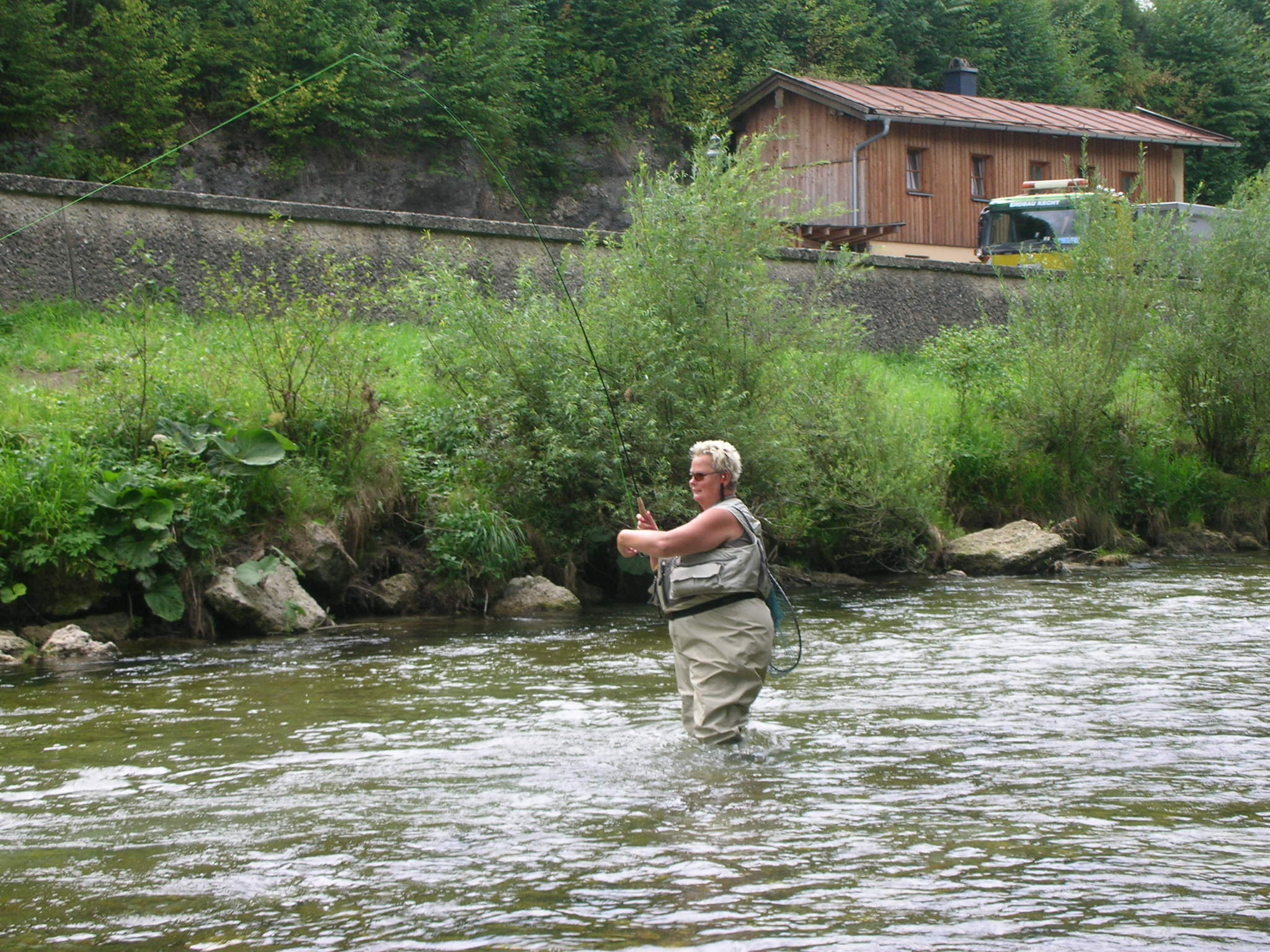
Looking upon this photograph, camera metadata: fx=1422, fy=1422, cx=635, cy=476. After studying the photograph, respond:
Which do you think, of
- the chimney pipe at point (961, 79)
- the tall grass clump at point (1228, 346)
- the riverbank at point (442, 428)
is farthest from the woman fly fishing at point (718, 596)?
the chimney pipe at point (961, 79)

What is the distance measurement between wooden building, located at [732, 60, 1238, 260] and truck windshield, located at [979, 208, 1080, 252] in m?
2.76

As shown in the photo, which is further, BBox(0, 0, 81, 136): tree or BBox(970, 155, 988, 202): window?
BBox(970, 155, 988, 202): window

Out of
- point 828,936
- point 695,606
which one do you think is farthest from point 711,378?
point 828,936

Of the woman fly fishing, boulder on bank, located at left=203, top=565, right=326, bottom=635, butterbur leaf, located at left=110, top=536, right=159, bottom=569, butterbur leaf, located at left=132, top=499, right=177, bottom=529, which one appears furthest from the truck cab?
the woman fly fishing

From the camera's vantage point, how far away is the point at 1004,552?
56.8 ft

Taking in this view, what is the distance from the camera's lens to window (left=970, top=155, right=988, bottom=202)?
3928 cm

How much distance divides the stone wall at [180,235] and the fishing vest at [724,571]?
27.3 feet

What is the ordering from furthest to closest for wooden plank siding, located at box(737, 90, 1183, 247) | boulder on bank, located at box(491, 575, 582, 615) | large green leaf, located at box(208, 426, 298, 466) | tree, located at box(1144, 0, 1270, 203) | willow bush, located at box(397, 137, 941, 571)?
1. tree, located at box(1144, 0, 1270, 203)
2. wooden plank siding, located at box(737, 90, 1183, 247)
3. willow bush, located at box(397, 137, 941, 571)
4. boulder on bank, located at box(491, 575, 582, 615)
5. large green leaf, located at box(208, 426, 298, 466)

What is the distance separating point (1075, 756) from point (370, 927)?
414 cm

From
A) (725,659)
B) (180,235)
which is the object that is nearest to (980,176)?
(180,235)

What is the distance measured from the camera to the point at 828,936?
4742 mm

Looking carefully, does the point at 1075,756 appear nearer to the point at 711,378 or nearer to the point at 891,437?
the point at 711,378

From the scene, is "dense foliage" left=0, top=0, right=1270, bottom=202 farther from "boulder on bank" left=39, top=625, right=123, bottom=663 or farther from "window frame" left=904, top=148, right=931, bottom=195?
"boulder on bank" left=39, top=625, right=123, bottom=663

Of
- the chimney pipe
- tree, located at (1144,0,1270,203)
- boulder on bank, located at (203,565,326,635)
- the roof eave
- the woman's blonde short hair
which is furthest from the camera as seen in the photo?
tree, located at (1144,0,1270,203)
